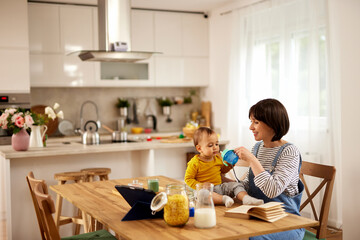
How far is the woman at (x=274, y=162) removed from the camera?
7.59 ft

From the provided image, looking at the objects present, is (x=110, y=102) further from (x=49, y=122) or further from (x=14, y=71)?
(x=14, y=71)

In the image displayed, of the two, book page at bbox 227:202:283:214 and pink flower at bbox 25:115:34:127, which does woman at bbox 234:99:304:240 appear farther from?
pink flower at bbox 25:115:34:127

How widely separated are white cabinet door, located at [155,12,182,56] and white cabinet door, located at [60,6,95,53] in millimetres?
942

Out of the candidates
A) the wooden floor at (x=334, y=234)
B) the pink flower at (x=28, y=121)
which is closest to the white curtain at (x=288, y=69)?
the wooden floor at (x=334, y=234)

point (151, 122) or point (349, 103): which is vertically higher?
point (349, 103)

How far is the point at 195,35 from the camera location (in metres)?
6.93

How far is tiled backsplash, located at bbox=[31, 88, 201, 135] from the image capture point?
21.2ft

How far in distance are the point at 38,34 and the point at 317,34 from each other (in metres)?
3.30

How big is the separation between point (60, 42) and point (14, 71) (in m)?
0.77

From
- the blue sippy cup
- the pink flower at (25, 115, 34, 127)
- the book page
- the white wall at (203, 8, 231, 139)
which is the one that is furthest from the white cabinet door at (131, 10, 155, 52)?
the book page

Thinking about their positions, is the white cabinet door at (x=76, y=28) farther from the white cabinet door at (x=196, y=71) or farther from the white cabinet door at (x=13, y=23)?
the white cabinet door at (x=196, y=71)

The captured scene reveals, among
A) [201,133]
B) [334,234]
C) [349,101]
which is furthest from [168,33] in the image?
[201,133]

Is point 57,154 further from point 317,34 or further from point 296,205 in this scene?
point 317,34

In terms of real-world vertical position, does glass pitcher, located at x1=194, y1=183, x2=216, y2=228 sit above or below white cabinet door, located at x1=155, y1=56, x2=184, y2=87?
below
